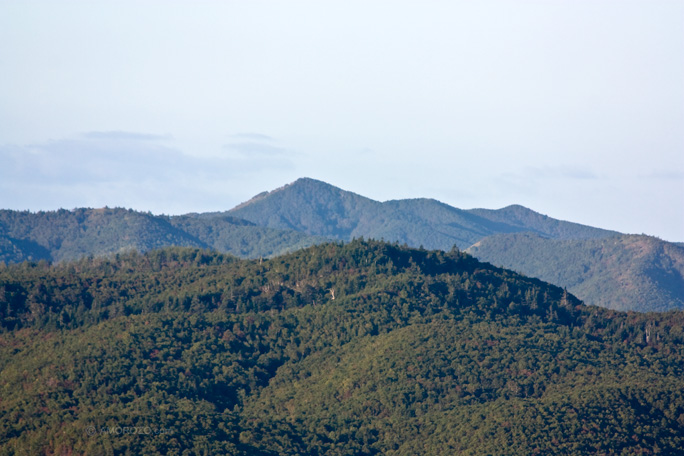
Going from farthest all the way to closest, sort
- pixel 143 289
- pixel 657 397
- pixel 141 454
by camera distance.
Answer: pixel 143 289
pixel 657 397
pixel 141 454

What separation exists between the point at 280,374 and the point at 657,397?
2107 inches

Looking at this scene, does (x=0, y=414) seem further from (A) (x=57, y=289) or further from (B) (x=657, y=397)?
(B) (x=657, y=397)

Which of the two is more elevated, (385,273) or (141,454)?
(385,273)

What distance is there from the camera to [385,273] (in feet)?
641

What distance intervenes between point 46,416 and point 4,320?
42.1 meters

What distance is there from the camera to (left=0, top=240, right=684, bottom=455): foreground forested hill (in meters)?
132

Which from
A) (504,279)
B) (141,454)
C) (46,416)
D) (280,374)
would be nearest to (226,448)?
(141,454)

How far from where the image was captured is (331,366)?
162500mm

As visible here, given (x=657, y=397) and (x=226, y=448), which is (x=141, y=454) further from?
(x=657, y=397)

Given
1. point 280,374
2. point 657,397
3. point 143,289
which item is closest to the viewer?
point 657,397

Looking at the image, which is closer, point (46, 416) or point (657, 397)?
point (46, 416)

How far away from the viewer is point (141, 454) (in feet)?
390

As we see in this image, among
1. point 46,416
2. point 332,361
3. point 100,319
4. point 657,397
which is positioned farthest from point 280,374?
point 657,397

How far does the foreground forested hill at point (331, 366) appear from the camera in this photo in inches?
5187
